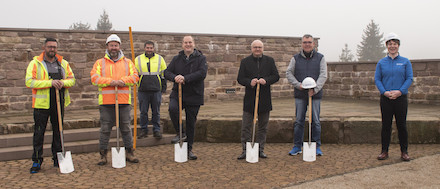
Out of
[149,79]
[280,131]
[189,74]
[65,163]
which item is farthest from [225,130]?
[65,163]

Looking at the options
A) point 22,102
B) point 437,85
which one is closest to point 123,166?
point 22,102

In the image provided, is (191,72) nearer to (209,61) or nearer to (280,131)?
(280,131)

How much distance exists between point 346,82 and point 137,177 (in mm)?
8353

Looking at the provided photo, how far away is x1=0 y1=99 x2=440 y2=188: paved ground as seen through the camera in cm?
411

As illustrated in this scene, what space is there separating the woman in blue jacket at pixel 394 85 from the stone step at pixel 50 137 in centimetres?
361

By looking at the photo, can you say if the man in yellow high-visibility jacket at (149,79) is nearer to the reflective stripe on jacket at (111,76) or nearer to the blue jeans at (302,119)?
the reflective stripe on jacket at (111,76)

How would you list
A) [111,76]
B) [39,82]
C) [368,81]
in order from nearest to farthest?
[39,82]
[111,76]
[368,81]

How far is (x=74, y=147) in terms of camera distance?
5887mm

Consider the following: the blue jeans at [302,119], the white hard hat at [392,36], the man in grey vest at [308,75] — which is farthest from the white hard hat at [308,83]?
the white hard hat at [392,36]

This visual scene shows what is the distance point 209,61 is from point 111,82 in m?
5.92

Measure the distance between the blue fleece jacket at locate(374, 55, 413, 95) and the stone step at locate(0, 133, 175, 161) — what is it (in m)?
3.39

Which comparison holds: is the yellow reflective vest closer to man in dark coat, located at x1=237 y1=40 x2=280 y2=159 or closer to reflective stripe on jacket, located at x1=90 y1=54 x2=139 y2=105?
reflective stripe on jacket, located at x1=90 y1=54 x2=139 y2=105

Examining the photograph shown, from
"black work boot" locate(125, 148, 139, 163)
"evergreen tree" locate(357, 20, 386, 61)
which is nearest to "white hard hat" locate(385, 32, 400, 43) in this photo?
"black work boot" locate(125, 148, 139, 163)

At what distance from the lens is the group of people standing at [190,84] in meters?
4.73
